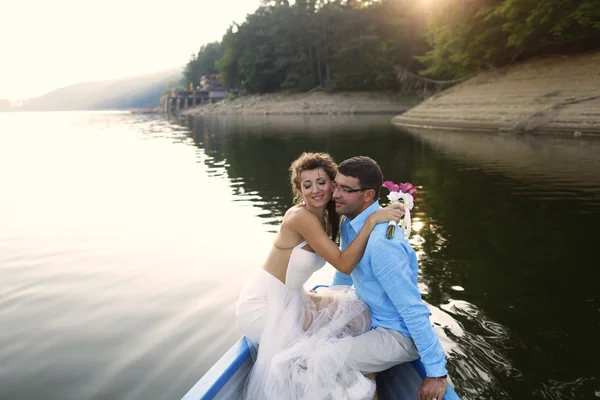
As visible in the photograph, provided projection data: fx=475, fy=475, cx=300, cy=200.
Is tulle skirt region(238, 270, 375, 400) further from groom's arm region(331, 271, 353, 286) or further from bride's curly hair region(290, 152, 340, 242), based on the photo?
bride's curly hair region(290, 152, 340, 242)

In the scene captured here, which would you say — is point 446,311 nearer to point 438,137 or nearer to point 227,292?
point 227,292

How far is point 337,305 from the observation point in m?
4.07

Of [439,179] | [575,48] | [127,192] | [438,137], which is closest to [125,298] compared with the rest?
[127,192]

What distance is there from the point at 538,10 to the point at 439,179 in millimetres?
23428

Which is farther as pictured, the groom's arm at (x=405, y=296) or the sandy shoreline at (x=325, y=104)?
the sandy shoreline at (x=325, y=104)

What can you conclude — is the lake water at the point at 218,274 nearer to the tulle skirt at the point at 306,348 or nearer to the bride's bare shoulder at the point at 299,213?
the tulle skirt at the point at 306,348

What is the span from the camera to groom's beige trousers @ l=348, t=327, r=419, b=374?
3510 mm

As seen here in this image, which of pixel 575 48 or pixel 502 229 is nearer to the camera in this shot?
pixel 502 229

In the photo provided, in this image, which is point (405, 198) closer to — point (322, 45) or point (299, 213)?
point (299, 213)

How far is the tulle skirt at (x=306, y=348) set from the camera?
133 inches

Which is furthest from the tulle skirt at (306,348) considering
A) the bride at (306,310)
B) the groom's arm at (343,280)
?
the groom's arm at (343,280)

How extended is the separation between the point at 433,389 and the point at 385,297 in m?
0.72

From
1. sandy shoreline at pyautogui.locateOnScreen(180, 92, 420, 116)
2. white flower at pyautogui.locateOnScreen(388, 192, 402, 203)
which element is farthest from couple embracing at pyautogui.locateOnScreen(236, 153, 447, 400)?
sandy shoreline at pyautogui.locateOnScreen(180, 92, 420, 116)

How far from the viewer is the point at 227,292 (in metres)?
7.41
